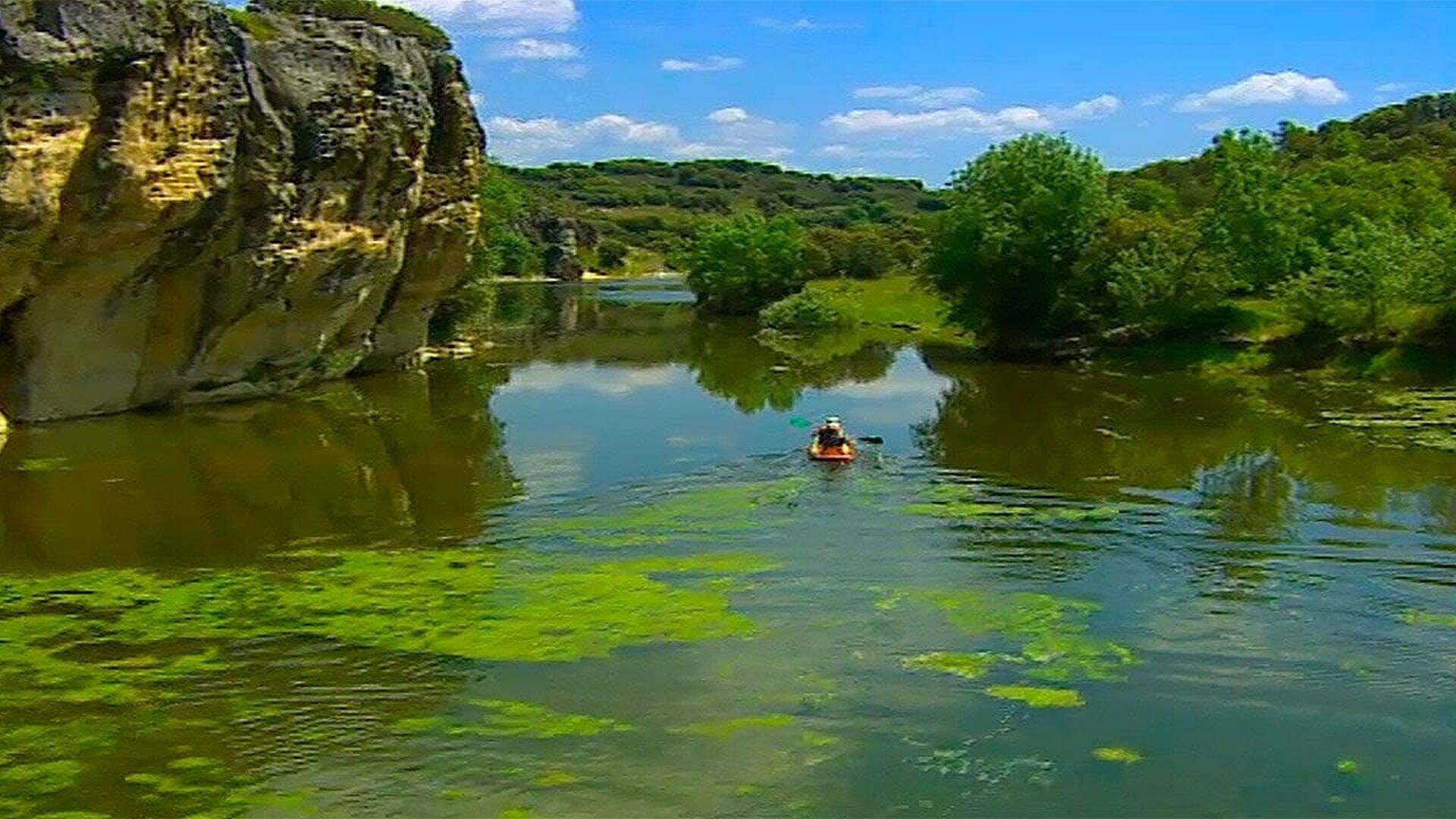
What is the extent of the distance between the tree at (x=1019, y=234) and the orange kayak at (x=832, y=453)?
30.6 metres

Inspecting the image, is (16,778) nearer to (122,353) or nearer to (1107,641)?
(1107,641)

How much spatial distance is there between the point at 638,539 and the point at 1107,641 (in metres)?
9.52

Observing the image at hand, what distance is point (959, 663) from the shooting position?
56.6ft

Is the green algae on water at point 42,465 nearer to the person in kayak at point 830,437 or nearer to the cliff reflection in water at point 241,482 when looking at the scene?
the cliff reflection in water at point 241,482

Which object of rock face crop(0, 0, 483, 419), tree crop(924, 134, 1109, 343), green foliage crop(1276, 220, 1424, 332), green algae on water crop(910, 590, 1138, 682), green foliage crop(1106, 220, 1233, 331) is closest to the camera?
green algae on water crop(910, 590, 1138, 682)

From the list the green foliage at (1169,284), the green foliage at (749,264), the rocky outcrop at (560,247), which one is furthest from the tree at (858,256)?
the green foliage at (1169,284)

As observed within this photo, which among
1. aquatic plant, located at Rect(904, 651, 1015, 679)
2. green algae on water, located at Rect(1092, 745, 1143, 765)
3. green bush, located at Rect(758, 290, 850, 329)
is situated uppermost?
green bush, located at Rect(758, 290, 850, 329)

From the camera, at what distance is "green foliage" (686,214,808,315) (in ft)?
327

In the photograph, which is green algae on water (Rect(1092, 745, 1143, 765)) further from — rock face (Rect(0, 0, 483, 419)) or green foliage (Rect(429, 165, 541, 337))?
green foliage (Rect(429, 165, 541, 337))

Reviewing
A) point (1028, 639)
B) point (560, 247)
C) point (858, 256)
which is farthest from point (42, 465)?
point (560, 247)

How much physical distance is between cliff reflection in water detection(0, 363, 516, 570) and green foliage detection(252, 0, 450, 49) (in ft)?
59.8

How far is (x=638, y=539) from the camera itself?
2461 centimetres

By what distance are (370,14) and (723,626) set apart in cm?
4720

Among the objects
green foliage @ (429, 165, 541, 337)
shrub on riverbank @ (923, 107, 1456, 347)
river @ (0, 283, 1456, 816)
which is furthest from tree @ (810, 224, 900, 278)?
river @ (0, 283, 1456, 816)
